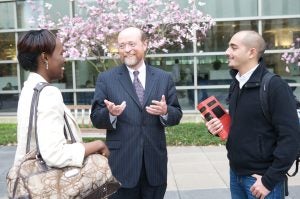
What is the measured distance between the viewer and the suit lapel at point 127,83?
344 cm

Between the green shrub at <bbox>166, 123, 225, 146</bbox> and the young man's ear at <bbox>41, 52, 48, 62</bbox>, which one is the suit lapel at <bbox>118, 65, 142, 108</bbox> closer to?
the young man's ear at <bbox>41, 52, 48, 62</bbox>

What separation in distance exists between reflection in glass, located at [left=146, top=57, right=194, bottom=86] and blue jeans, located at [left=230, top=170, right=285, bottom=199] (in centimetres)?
985

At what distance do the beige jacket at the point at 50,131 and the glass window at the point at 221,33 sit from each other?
1072 cm

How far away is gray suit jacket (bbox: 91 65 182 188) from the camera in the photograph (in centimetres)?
342

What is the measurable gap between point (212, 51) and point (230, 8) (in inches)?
54.8

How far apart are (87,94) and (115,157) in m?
10.2

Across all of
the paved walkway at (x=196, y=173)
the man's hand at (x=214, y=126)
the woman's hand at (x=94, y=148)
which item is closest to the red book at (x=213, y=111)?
the man's hand at (x=214, y=126)

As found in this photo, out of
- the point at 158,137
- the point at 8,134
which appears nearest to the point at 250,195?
the point at 158,137

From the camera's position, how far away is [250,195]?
3.03m

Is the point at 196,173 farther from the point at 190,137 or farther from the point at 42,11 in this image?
the point at 42,11

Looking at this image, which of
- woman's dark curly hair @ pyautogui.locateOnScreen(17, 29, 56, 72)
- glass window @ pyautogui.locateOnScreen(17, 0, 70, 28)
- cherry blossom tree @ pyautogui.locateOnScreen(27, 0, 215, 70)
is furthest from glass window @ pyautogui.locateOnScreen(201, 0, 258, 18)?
woman's dark curly hair @ pyautogui.locateOnScreen(17, 29, 56, 72)

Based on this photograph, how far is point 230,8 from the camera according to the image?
12742 mm

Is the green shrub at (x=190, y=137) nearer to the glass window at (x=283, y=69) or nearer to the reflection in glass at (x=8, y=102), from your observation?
the glass window at (x=283, y=69)

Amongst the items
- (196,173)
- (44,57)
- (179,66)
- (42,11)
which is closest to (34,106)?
(44,57)
